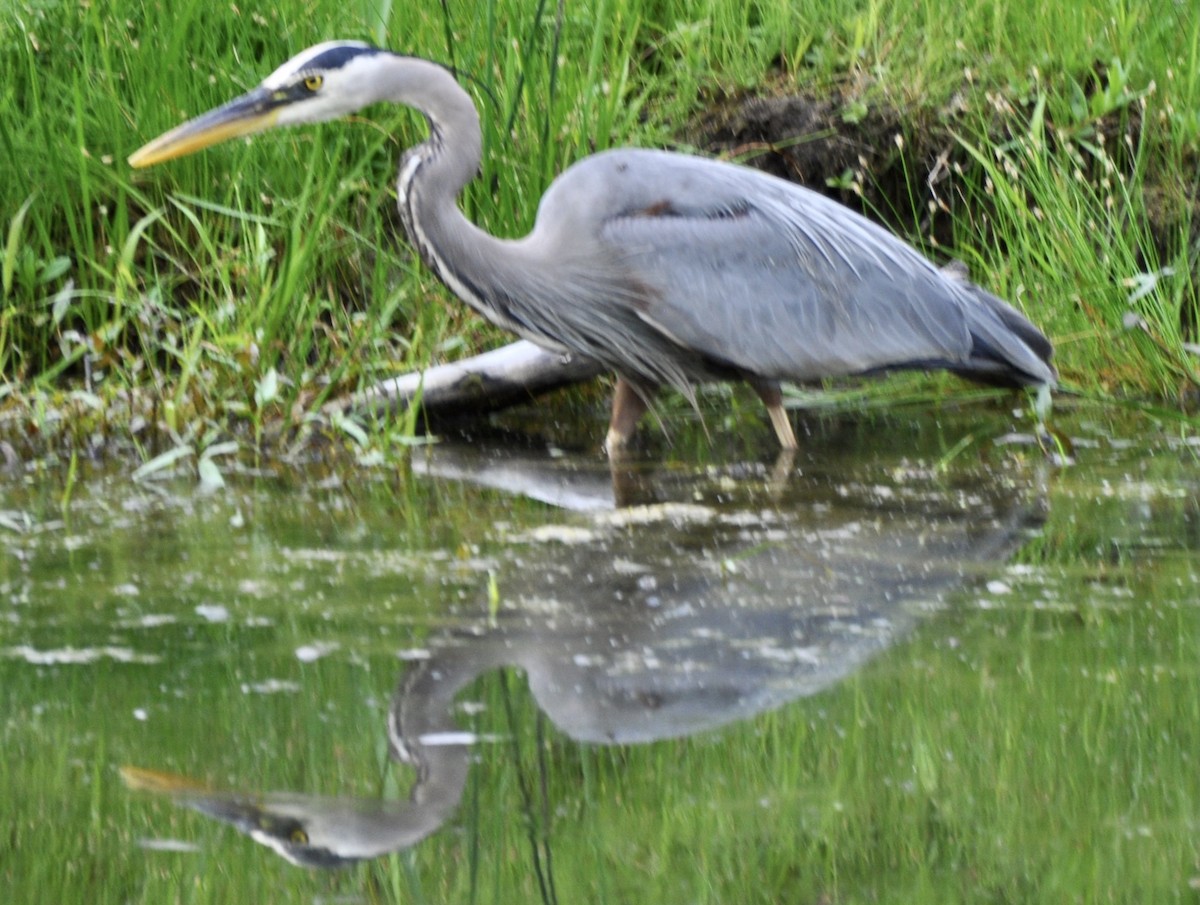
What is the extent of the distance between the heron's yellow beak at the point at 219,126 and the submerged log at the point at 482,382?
2.45 ft

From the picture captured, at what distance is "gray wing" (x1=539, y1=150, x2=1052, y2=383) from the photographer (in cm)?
492

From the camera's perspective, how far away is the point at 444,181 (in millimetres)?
4859

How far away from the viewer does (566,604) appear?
11.1 feet

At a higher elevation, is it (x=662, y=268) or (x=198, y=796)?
(x=662, y=268)

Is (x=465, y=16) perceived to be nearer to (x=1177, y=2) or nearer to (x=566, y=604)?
(x=1177, y=2)

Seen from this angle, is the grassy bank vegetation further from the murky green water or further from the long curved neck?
the murky green water

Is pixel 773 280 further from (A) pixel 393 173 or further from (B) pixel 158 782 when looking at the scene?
(B) pixel 158 782

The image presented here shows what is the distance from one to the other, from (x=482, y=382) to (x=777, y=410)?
826mm

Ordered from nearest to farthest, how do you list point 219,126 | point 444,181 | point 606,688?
point 606,688 → point 219,126 → point 444,181

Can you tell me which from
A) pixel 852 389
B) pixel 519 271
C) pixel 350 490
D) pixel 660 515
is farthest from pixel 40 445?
pixel 852 389

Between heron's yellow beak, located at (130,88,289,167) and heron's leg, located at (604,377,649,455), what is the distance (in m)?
1.17

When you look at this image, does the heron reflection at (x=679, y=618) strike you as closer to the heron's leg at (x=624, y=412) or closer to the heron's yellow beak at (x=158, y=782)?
the heron's yellow beak at (x=158, y=782)

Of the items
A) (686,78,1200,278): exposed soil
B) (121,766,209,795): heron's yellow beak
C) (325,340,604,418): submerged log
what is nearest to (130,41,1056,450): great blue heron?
(325,340,604,418): submerged log

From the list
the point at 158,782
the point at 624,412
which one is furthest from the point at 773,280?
the point at 158,782
